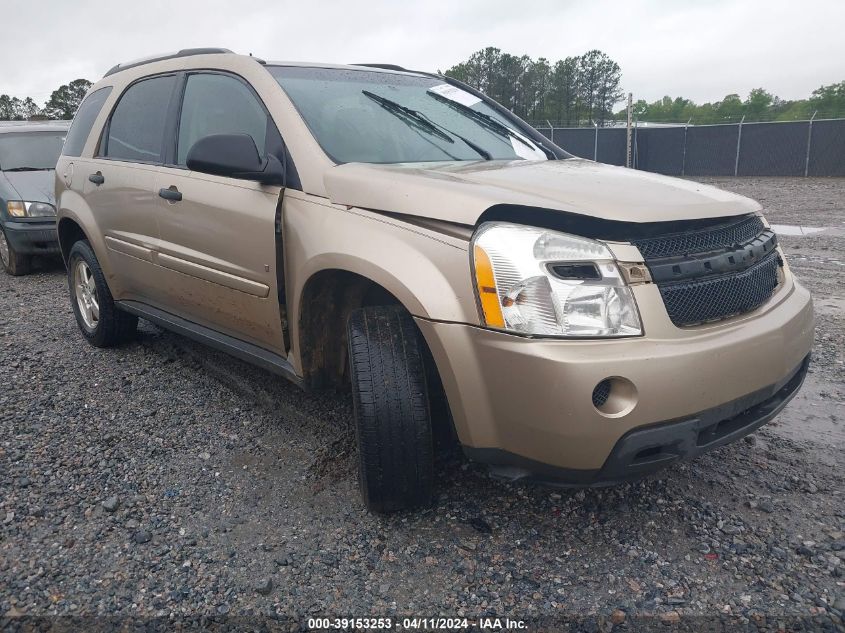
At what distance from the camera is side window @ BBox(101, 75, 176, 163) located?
3.70 m

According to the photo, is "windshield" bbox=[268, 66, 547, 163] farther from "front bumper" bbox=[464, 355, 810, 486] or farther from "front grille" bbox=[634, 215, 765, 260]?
"front bumper" bbox=[464, 355, 810, 486]

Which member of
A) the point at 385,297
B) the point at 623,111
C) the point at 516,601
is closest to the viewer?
the point at 516,601

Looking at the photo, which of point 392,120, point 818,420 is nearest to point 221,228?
point 392,120

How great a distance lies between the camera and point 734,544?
2.27 meters

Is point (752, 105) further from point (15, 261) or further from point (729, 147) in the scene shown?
point (15, 261)

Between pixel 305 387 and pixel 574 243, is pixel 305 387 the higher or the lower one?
the lower one

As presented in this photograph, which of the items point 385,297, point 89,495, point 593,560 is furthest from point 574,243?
point 89,495

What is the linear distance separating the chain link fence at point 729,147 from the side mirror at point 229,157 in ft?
64.6

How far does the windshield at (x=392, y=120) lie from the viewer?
9.55 ft

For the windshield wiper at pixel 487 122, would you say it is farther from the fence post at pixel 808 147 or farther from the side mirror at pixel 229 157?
the fence post at pixel 808 147

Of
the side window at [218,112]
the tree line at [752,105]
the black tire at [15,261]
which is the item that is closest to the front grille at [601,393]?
the side window at [218,112]

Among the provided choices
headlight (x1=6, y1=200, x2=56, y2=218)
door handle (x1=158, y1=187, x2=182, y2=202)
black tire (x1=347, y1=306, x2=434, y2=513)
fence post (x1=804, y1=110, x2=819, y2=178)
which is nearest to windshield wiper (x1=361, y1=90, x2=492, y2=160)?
door handle (x1=158, y1=187, x2=182, y2=202)

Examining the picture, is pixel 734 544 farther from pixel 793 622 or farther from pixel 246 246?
pixel 246 246

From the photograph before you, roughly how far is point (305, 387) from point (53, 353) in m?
2.65
